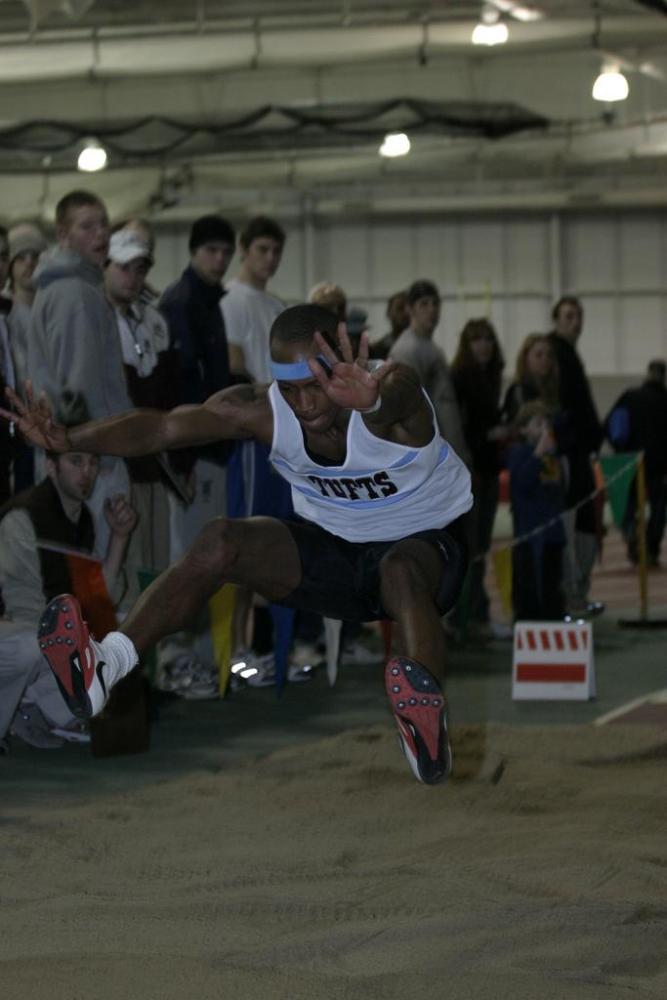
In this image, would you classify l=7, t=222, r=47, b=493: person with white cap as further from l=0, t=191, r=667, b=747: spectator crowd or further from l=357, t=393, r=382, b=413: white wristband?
l=357, t=393, r=382, b=413: white wristband

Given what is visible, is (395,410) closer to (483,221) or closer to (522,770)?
(522,770)

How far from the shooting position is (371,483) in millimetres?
4637

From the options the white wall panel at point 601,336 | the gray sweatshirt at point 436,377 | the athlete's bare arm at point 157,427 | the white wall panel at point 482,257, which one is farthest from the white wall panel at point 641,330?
the athlete's bare arm at point 157,427

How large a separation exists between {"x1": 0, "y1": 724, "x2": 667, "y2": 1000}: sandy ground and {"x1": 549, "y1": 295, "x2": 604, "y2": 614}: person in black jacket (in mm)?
3912

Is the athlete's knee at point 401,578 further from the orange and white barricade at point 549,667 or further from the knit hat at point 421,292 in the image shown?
the knit hat at point 421,292

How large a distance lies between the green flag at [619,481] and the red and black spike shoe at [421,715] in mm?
6186

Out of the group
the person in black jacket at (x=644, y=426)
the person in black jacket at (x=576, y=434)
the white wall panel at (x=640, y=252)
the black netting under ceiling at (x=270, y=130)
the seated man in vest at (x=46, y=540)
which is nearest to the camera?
the seated man in vest at (x=46, y=540)

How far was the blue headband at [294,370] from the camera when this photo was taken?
450cm

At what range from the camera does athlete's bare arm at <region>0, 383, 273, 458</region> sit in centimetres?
474

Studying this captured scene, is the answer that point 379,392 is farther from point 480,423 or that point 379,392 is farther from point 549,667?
point 480,423

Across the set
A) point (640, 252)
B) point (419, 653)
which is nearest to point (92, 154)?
point (419, 653)

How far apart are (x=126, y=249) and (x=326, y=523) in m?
2.41

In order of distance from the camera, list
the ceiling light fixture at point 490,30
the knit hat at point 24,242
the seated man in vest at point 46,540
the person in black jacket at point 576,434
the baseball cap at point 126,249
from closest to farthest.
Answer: the seated man in vest at point 46,540 < the baseball cap at point 126,249 < the knit hat at point 24,242 < the person in black jacket at point 576,434 < the ceiling light fixture at point 490,30

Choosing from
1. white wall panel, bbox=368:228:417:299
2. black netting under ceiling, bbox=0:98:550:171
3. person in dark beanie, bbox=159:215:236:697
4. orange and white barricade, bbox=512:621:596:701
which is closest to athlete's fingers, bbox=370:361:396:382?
person in dark beanie, bbox=159:215:236:697
